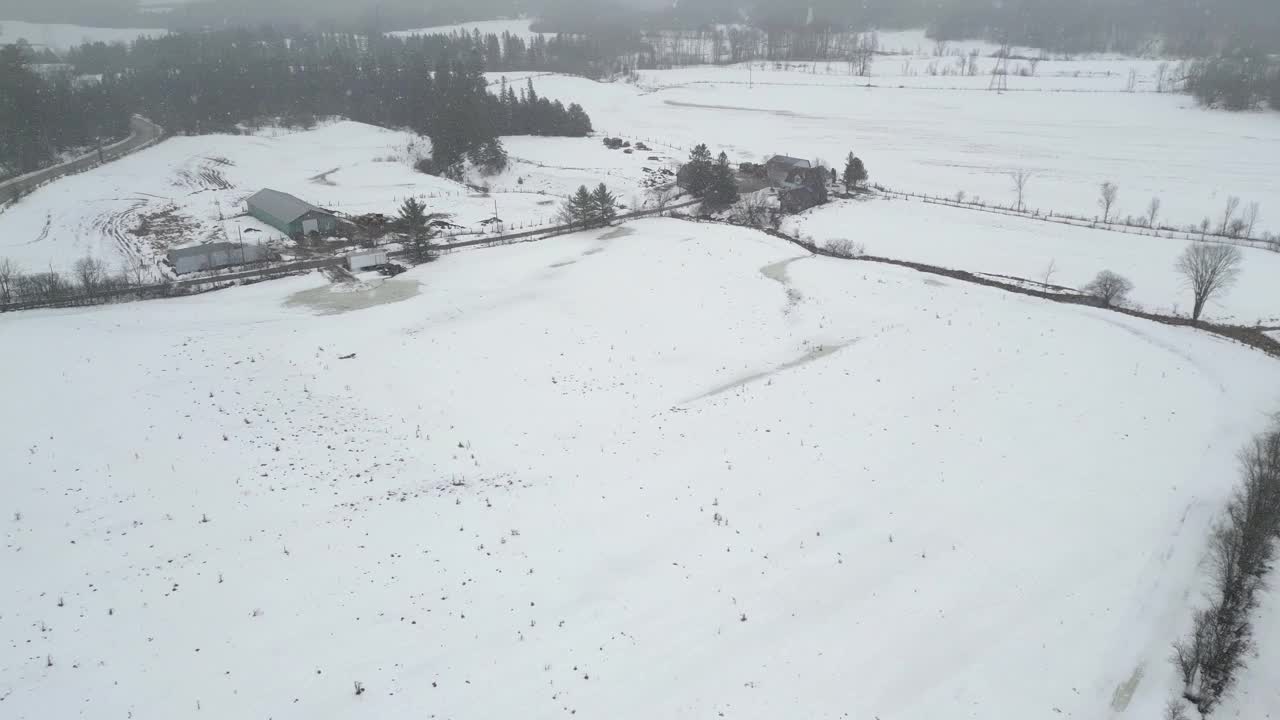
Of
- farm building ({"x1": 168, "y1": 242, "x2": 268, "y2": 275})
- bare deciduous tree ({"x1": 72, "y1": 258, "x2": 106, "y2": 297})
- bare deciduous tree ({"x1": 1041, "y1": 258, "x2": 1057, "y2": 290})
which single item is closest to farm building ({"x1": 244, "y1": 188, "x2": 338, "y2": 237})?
farm building ({"x1": 168, "y1": 242, "x2": 268, "y2": 275})

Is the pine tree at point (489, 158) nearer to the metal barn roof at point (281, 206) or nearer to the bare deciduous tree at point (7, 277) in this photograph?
the metal barn roof at point (281, 206)

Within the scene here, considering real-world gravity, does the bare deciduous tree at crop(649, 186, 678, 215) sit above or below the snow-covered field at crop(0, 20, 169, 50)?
below

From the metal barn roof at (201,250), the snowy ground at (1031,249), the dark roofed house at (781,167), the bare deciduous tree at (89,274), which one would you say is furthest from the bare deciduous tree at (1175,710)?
the dark roofed house at (781,167)

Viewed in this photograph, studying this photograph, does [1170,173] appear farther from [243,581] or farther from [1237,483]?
[243,581]

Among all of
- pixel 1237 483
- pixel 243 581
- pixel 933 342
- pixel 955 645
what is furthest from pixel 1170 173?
pixel 243 581

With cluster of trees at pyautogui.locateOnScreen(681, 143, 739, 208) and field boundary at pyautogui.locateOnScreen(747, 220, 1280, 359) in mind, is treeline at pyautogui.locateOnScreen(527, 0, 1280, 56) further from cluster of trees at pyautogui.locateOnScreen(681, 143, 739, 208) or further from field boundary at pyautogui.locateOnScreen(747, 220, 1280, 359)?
field boundary at pyautogui.locateOnScreen(747, 220, 1280, 359)
